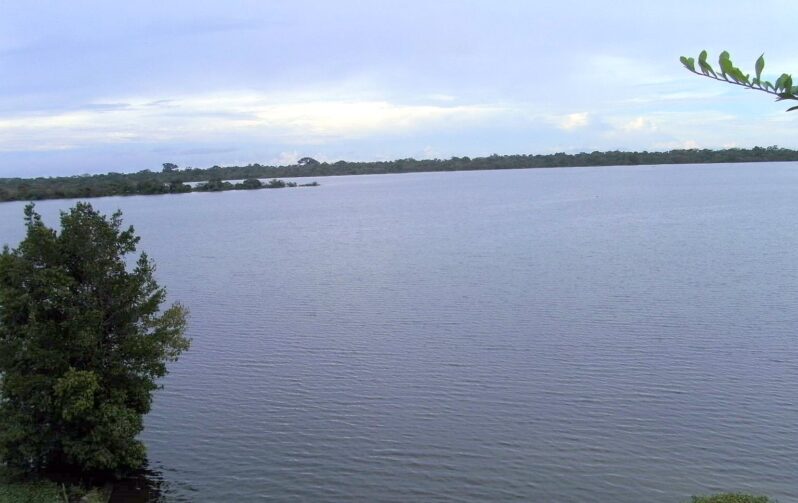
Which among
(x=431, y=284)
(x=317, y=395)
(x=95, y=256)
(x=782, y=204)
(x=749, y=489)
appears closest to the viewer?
(x=749, y=489)

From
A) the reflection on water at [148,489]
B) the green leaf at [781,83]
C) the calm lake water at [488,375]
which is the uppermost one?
the green leaf at [781,83]

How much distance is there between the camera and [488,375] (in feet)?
96.8

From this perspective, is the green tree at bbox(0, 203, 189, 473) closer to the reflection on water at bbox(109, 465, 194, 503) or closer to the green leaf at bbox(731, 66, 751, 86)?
the reflection on water at bbox(109, 465, 194, 503)

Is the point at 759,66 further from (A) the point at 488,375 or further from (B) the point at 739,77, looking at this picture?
(A) the point at 488,375

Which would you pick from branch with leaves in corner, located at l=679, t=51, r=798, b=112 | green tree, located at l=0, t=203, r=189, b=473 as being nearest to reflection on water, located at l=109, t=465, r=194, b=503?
green tree, located at l=0, t=203, r=189, b=473

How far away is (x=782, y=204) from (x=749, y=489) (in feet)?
282

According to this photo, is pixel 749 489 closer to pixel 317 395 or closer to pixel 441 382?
pixel 441 382

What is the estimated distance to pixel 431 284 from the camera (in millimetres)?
46812

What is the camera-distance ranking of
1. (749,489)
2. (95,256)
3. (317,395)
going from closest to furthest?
1. (749,489)
2. (95,256)
3. (317,395)

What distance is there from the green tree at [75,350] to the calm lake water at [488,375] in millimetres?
2741

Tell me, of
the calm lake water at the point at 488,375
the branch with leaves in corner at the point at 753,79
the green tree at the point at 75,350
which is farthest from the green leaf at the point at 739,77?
the green tree at the point at 75,350

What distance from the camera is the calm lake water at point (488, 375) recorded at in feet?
71.7

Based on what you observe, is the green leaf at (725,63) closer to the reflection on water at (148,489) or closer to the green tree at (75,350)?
the green tree at (75,350)

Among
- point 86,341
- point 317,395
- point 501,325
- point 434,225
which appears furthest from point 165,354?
point 434,225
